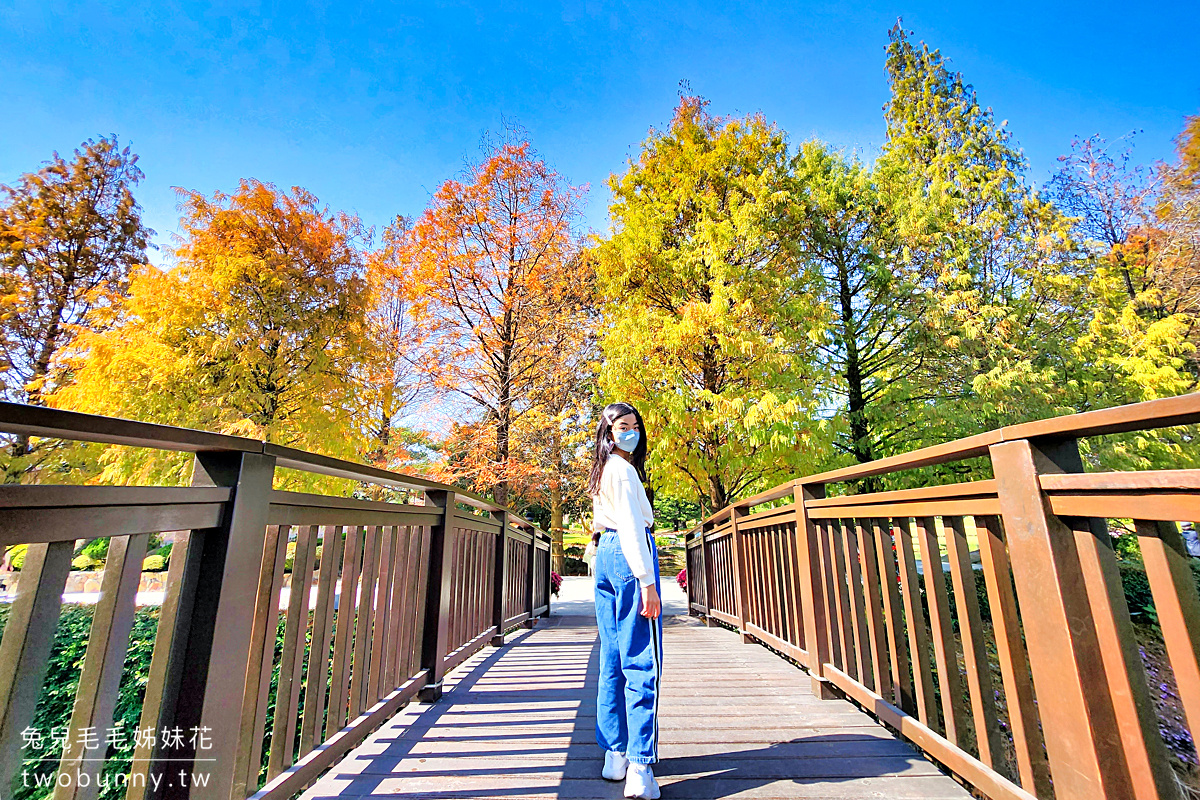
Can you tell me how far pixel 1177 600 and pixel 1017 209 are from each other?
1210 centimetres

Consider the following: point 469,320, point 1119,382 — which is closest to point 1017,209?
point 1119,382

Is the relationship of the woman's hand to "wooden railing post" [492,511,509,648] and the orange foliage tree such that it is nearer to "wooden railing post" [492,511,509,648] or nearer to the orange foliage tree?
"wooden railing post" [492,511,509,648]

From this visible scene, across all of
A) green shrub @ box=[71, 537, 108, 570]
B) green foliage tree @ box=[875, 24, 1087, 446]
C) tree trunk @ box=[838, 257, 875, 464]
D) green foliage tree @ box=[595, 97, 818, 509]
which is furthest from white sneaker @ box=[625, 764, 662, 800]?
green shrub @ box=[71, 537, 108, 570]

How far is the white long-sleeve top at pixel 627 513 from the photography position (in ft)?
6.82

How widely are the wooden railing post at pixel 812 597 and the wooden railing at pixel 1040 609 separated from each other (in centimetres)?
33

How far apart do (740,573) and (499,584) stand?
2.32 metres

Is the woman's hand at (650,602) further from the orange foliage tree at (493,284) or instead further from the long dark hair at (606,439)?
the orange foliage tree at (493,284)

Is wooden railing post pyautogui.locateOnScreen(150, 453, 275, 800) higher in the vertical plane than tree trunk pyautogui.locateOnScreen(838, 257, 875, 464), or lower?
lower

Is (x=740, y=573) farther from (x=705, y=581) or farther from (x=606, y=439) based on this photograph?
(x=606, y=439)

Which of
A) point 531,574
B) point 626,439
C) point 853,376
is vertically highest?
point 853,376

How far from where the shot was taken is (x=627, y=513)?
2129mm

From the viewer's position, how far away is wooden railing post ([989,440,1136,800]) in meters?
1.24

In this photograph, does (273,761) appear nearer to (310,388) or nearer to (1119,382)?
(310,388)

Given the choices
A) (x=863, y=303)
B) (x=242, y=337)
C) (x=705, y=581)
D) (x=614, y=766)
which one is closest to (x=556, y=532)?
(x=705, y=581)
